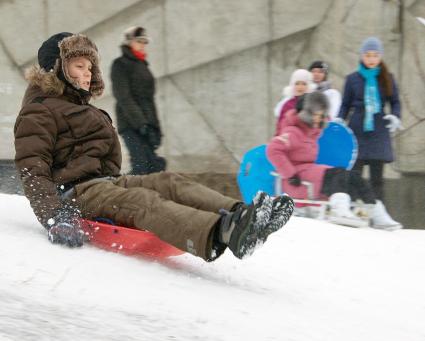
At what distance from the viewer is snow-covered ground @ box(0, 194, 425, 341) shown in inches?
78.0

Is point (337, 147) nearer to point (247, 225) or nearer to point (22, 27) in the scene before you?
point (247, 225)

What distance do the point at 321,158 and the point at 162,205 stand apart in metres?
2.72

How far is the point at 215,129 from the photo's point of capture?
7.10 m

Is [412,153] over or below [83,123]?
below

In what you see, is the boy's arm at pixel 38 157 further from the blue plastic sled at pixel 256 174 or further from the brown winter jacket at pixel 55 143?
the blue plastic sled at pixel 256 174

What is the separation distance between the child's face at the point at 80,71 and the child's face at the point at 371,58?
2.48 m

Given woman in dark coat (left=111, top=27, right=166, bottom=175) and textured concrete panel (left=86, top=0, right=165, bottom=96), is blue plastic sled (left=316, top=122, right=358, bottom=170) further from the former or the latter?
textured concrete panel (left=86, top=0, right=165, bottom=96)

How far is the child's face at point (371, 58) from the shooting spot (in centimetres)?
513

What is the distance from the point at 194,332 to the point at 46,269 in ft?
2.01

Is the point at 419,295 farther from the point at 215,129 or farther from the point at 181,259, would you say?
the point at 215,129

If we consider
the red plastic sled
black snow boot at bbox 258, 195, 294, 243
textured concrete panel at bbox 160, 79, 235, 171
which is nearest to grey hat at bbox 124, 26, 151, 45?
textured concrete panel at bbox 160, 79, 235, 171

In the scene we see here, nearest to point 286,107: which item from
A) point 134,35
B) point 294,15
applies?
point 134,35

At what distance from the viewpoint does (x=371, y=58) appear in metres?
5.14

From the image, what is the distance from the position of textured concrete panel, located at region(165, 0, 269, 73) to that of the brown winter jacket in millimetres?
3861
